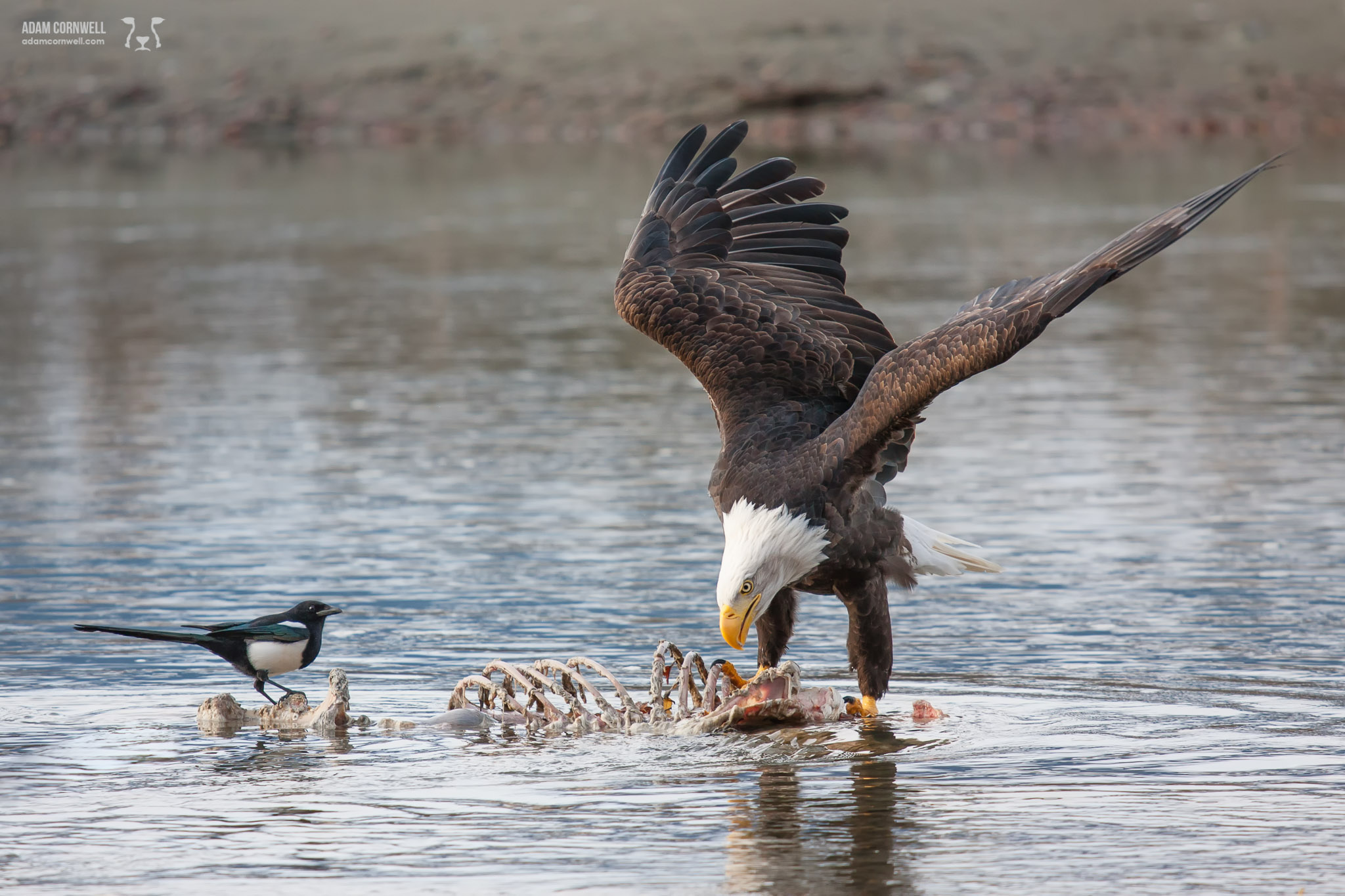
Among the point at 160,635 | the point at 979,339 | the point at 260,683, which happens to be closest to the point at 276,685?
the point at 260,683

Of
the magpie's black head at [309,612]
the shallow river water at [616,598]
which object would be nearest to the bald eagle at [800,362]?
the shallow river water at [616,598]

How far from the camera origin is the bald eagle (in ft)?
23.5

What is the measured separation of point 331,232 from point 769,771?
22889mm

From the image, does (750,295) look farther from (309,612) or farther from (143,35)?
(143,35)

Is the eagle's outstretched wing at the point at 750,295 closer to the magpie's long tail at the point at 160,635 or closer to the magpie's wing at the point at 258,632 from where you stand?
the magpie's wing at the point at 258,632

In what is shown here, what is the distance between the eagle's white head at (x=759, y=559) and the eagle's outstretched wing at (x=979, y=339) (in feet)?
1.06

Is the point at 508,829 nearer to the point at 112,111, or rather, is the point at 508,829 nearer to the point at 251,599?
the point at 251,599

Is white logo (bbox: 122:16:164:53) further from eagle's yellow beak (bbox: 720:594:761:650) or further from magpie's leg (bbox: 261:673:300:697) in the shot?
eagle's yellow beak (bbox: 720:594:761:650)

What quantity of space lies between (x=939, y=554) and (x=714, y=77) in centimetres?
3833

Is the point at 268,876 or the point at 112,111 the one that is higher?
the point at 112,111

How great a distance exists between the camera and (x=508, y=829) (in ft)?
20.4

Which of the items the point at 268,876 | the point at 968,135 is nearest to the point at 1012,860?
the point at 268,876

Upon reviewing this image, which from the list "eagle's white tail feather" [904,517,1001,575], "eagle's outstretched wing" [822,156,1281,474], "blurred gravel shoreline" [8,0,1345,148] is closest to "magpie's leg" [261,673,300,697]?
"eagle's outstretched wing" [822,156,1281,474]

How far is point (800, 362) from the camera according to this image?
326 inches
